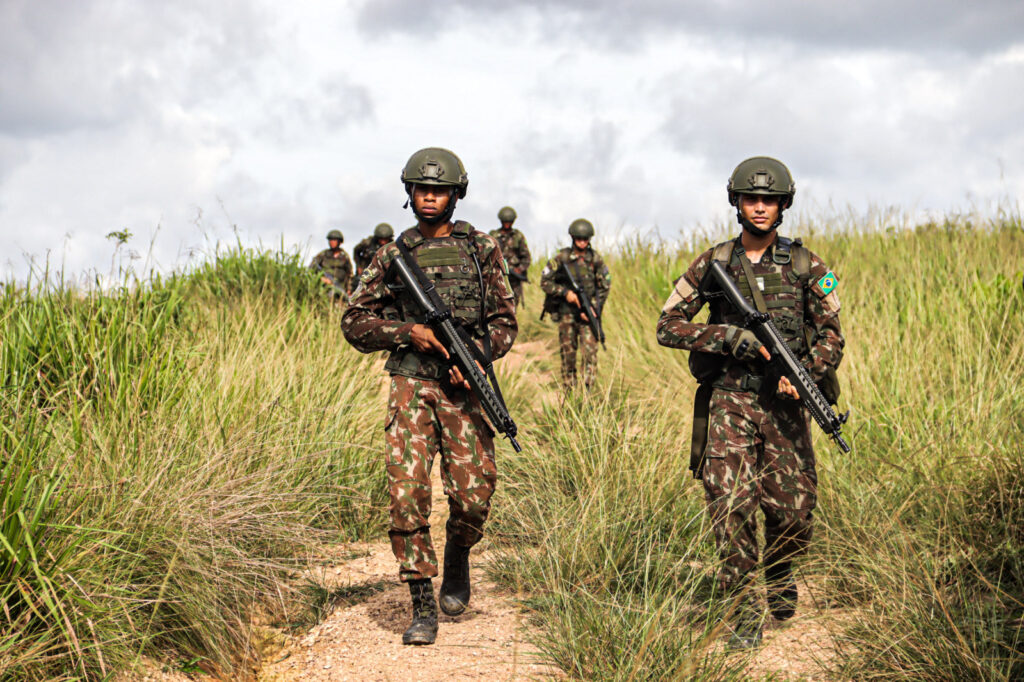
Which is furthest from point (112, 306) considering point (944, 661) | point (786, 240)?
point (944, 661)

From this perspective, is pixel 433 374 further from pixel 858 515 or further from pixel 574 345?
pixel 574 345

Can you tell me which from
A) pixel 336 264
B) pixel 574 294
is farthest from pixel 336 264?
pixel 574 294

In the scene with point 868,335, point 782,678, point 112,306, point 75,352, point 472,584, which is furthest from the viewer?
point 868,335

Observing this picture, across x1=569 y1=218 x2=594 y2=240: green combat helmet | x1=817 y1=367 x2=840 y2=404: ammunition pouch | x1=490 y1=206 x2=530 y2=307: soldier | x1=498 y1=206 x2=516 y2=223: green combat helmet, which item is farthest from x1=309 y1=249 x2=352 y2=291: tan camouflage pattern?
x1=817 y1=367 x2=840 y2=404: ammunition pouch

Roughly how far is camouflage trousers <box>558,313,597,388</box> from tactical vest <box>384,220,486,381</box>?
5.04 m

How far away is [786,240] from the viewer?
412cm

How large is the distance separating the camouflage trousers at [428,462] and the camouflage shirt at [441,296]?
0.13 m

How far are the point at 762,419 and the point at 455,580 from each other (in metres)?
1.60

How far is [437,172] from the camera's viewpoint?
4.19m

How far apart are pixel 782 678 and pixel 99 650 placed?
234 centimetres

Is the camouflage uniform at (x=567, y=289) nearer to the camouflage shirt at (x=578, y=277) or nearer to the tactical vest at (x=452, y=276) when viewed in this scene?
the camouflage shirt at (x=578, y=277)

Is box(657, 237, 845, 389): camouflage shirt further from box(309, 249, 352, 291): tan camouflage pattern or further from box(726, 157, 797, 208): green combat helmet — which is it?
box(309, 249, 352, 291): tan camouflage pattern

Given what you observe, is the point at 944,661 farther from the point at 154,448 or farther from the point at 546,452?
the point at 154,448

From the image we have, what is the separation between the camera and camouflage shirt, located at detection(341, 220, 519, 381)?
13.3 feet
